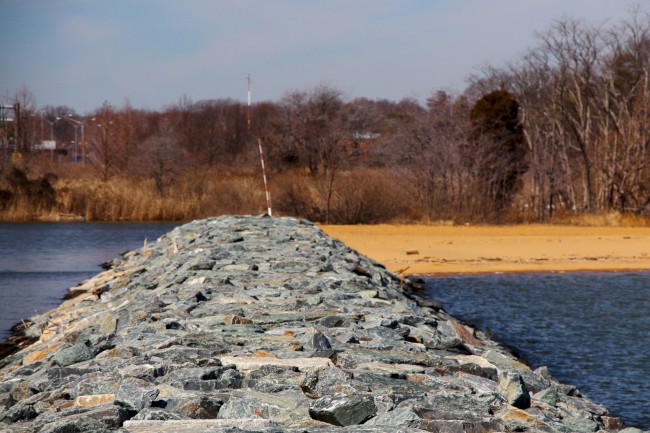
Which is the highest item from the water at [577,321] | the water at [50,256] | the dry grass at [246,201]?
the dry grass at [246,201]

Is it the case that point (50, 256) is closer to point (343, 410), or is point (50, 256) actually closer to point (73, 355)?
point (73, 355)

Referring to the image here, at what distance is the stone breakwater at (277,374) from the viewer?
4.11 metres

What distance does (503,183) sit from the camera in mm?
28953

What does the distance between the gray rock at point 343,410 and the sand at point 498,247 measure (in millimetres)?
12901

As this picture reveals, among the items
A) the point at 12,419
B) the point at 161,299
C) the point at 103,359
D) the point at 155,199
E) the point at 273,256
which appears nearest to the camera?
the point at 12,419

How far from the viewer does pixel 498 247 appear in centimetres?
2162

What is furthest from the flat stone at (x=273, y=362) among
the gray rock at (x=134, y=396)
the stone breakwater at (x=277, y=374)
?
the gray rock at (x=134, y=396)

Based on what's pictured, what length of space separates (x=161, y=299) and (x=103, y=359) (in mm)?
2599

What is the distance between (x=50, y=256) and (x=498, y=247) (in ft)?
36.2

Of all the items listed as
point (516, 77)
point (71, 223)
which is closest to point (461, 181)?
point (71, 223)

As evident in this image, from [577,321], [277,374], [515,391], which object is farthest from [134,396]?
[577,321]

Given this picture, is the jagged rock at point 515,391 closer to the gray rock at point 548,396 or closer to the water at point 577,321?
the gray rock at point 548,396

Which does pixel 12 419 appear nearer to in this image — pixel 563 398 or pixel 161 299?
pixel 563 398

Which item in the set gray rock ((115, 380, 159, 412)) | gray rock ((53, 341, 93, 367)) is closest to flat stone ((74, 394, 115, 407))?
gray rock ((115, 380, 159, 412))
